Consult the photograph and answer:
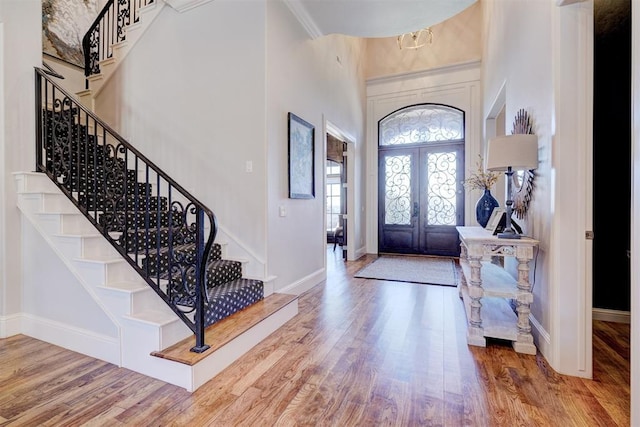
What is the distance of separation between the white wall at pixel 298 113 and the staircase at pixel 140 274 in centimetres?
70

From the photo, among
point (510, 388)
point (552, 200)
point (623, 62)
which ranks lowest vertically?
point (510, 388)

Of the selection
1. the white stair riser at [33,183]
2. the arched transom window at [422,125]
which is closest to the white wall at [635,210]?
the white stair riser at [33,183]

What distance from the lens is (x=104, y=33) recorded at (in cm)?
446

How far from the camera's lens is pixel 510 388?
1789 millimetres

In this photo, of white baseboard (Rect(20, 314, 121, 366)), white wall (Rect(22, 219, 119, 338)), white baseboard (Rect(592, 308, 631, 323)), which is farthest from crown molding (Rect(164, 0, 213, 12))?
white baseboard (Rect(592, 308, 631, 323))

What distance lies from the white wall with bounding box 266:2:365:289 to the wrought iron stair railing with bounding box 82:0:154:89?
8.21 ft

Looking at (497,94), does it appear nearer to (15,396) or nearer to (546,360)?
(546,360)

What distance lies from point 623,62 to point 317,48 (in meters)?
3.24

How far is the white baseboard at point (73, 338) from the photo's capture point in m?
2.09

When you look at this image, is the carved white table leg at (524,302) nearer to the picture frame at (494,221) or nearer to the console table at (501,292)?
the console table at (501,292)

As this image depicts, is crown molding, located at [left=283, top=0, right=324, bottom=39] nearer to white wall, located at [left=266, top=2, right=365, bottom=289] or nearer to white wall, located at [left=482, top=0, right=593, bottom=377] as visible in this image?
white wall, located at [left=266, top=2, right=365, bottom=289]

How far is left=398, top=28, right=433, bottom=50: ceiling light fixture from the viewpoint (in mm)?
6008

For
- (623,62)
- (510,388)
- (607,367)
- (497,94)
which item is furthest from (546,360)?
(497,94)

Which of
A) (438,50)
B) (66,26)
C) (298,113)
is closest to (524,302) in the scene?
(298,113)
